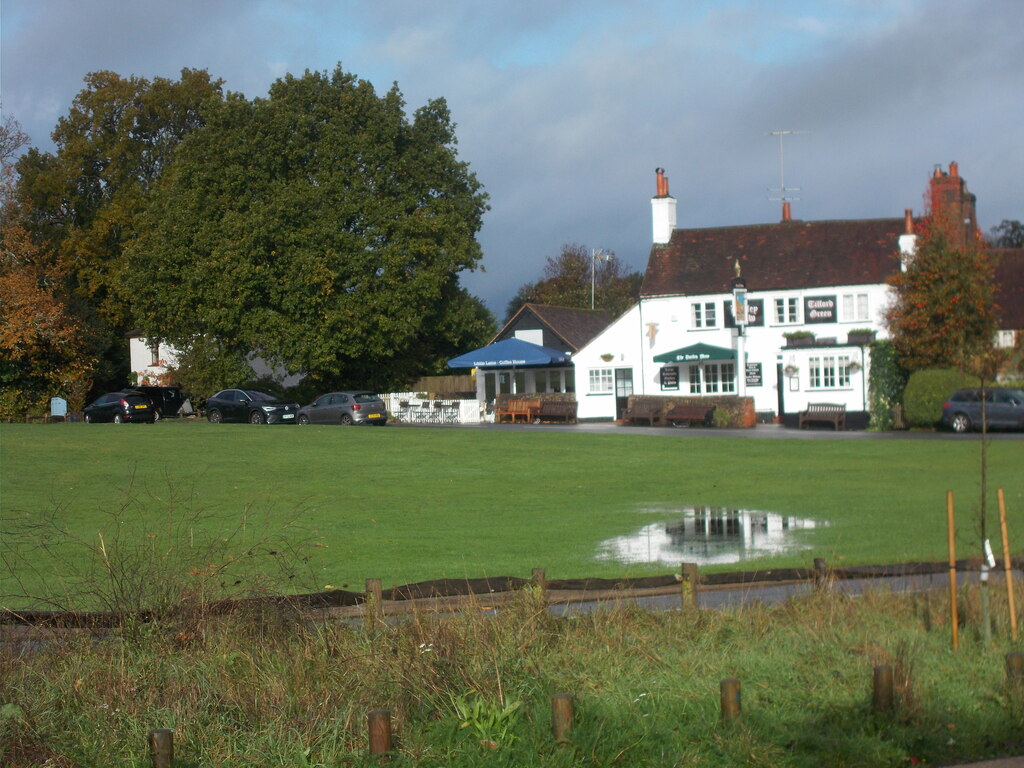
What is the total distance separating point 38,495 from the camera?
65.2 feet

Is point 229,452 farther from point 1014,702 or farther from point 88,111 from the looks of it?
point 88,111

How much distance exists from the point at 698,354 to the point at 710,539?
32.1 m

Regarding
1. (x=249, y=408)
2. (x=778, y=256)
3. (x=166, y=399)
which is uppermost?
(x=778, y=256)

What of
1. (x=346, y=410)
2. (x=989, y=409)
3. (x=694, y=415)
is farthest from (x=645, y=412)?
(x=989, y=409)

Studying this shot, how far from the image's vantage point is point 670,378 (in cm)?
4875

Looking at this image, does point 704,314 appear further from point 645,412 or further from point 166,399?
point 166,399

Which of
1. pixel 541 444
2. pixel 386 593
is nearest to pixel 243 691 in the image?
pixel 386 593

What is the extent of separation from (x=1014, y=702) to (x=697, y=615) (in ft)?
8.03

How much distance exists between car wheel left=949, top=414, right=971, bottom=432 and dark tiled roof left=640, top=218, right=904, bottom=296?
1057 centimetres

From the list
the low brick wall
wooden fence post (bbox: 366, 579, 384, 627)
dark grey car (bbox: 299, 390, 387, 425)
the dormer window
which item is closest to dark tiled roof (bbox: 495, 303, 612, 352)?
the dormer window

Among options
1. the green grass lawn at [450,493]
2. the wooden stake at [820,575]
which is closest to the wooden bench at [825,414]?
the green grass lawn at [450,493]

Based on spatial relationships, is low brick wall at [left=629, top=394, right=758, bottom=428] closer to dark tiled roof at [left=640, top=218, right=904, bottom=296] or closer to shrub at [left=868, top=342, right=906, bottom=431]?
Answer: shrub at [left=868, top=342, right=906, bottom=431]

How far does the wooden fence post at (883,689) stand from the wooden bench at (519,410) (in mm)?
42843

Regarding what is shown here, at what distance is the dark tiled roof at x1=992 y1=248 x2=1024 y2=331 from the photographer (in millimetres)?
49875
